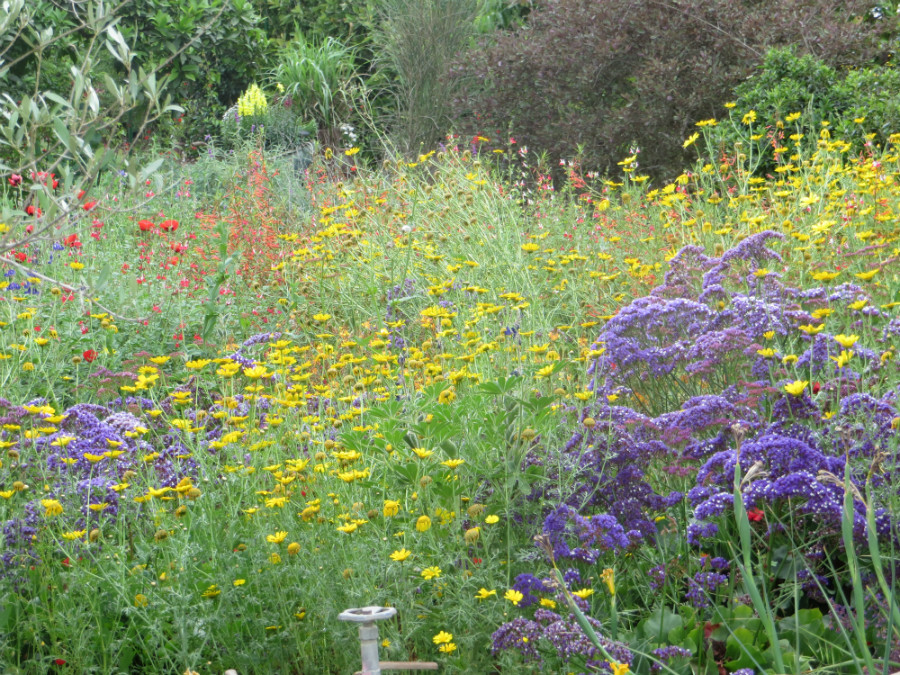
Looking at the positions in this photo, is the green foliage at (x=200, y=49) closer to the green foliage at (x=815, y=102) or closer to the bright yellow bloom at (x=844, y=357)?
the green foliage at (x=815, y=102)

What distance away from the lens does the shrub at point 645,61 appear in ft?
27.5

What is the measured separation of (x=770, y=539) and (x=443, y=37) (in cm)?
1054

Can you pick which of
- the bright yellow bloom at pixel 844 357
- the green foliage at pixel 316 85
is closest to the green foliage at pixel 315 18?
the green foliage at pixel 316 85

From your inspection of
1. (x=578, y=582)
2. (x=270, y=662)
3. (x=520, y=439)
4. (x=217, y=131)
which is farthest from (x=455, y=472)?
(x=217, y=131)

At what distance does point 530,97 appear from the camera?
9719 millimetres

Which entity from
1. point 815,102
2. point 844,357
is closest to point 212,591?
point 844,357

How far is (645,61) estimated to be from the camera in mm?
8867

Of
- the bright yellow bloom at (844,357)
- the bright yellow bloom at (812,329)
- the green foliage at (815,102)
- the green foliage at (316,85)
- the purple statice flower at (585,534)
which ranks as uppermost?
the green foliage at (316,85)

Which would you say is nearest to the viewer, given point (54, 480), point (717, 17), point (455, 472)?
point (455, 472)

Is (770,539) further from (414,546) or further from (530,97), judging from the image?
(530,97)

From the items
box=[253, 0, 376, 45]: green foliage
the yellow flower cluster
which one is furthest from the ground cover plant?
box=[253, 0, 376, 45]: green foliage

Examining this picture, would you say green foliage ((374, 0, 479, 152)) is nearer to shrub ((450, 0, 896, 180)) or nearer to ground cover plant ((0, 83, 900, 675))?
shrub ((450, 0, 896, 180))

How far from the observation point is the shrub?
8391mm

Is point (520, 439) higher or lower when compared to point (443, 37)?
lower
